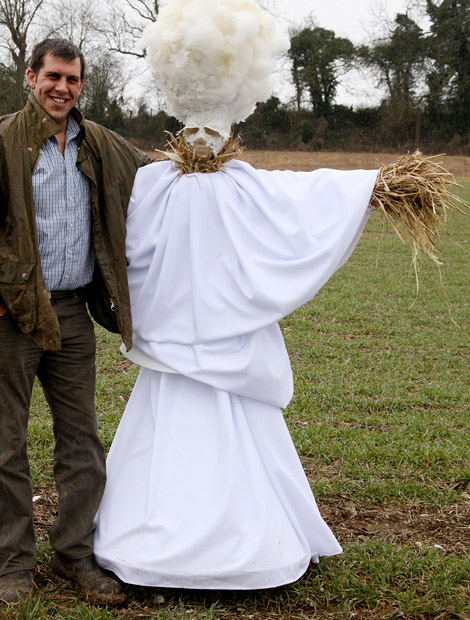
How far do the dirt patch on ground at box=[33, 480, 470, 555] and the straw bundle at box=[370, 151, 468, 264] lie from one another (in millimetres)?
1472

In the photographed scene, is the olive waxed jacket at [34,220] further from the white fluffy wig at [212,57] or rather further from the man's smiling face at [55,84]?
the white fluffy wig at [212,57]

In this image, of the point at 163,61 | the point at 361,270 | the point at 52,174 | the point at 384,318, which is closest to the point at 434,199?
the point at 163,61

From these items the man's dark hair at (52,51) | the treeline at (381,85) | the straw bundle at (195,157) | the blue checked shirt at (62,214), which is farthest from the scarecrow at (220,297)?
the treeline at (381,85)

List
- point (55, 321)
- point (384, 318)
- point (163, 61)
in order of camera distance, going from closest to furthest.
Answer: point (55, 321)
point (163, 61)
point (384, 318)

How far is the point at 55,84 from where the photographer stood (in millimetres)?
2908

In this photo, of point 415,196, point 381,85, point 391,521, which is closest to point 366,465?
point 391,521

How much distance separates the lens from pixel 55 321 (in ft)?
9.46

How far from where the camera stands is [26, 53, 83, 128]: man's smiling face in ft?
9.50

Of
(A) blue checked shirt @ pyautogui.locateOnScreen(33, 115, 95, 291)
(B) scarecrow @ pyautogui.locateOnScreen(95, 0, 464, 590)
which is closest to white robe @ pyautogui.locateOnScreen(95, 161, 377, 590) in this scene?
(B) scarecrow @ pyautogui.locateOnScreen(95, 0, 464, 590)

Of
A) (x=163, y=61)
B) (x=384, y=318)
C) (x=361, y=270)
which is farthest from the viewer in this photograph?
(x=361, y=270)

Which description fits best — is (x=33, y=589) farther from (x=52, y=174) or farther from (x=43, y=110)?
(x=43, y=110)

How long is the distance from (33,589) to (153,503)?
626 millimetres

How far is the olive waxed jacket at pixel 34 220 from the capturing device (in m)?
2.80

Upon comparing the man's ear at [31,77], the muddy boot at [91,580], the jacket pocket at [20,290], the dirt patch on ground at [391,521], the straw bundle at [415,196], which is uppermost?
Answer: the man's ear at [31,77]
